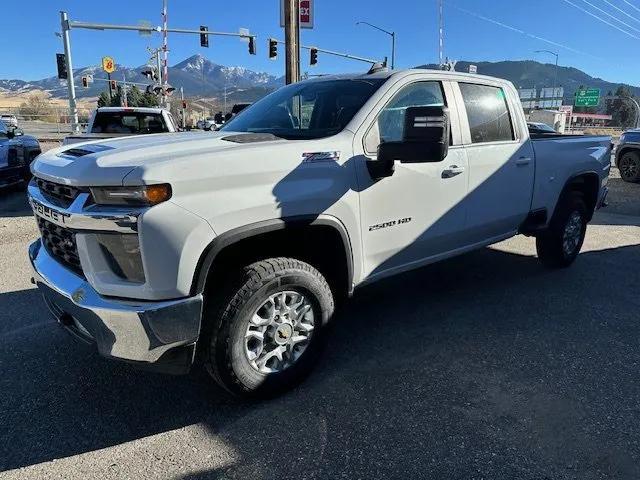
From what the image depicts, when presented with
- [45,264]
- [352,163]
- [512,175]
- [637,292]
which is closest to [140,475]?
[45,264]

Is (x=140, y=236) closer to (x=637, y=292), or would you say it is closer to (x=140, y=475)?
(x=140, y=475)

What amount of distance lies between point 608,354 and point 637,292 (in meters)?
1.77

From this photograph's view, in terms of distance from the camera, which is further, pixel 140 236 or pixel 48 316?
pixel 48 316

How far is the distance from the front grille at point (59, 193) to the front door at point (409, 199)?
5.35ft

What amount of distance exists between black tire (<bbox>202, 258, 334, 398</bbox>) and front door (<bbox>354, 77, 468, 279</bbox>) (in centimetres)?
50

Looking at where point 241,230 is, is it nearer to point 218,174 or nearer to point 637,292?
point 218,174

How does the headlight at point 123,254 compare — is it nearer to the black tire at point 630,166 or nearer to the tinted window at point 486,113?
the tinted window at point 486,113

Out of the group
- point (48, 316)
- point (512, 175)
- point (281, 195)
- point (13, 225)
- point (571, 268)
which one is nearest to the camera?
point (281, 195)

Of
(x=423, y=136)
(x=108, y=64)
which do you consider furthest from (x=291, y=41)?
(x=108, y=64)

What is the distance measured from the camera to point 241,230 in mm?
2680

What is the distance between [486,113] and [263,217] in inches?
100.0

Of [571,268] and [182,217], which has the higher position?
[182,217]

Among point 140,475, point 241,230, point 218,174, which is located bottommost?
point 140,475

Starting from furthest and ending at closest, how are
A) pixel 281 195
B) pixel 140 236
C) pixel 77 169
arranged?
pixel 281 195
pixel 77 169
pixel 140 236
